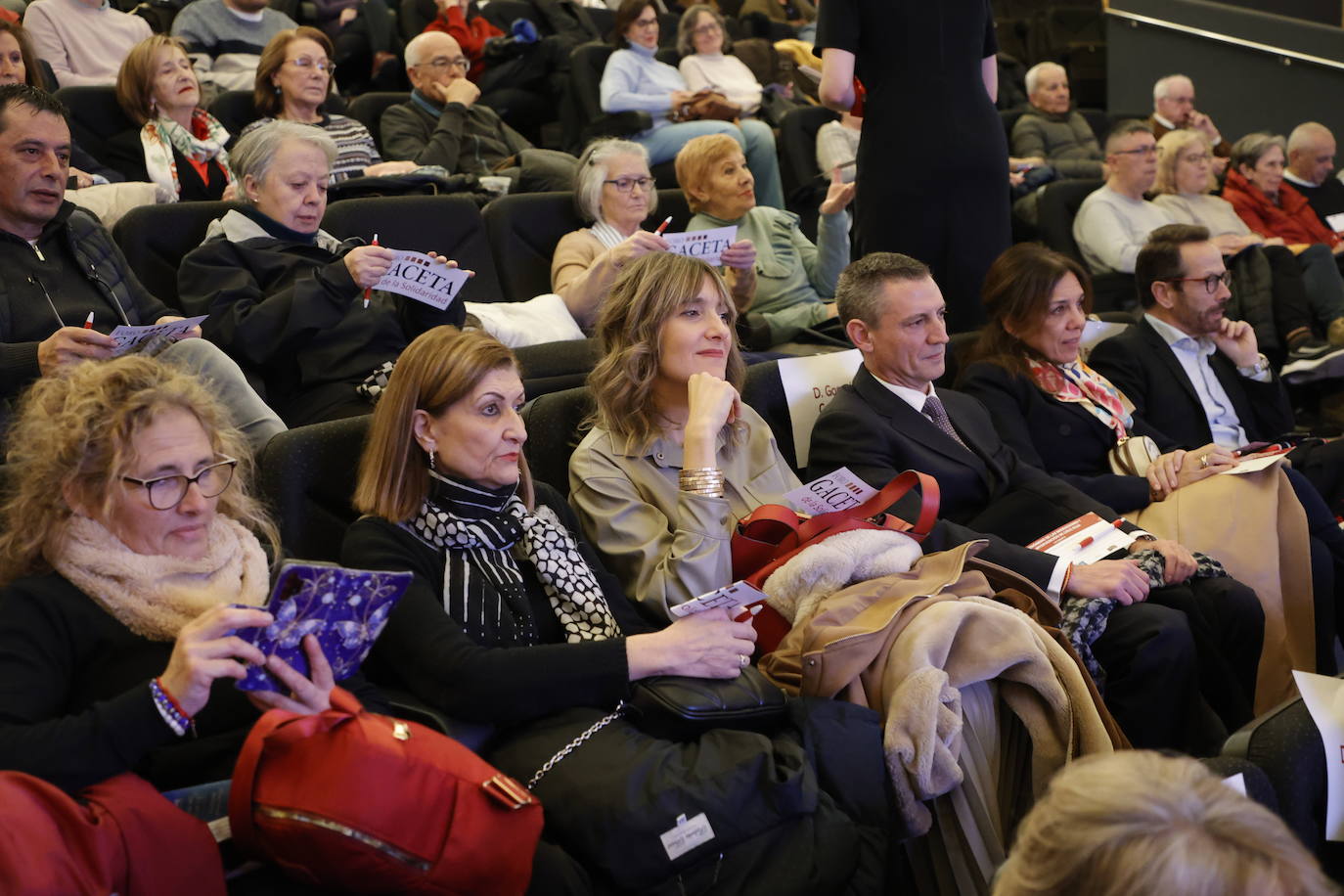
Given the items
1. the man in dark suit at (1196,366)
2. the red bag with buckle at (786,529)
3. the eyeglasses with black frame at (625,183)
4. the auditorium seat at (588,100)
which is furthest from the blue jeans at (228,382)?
the auditorium seat at (588,100)

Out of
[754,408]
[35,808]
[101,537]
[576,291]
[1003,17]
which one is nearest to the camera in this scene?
[35,808]

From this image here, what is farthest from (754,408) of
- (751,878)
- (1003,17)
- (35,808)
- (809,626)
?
(1003,17)

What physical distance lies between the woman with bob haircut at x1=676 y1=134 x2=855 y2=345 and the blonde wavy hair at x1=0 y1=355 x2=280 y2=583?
277 centimetres

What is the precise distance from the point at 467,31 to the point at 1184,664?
4.74m

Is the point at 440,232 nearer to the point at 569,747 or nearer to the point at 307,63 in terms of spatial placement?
the point at 307,63

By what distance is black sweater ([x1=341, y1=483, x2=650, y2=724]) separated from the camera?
1.90 metres

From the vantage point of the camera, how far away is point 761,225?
4605 millimetres

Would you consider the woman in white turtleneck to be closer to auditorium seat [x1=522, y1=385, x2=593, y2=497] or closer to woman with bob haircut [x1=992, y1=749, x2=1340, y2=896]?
auditorium seat [x1=522, y1=385, x2=593, y2=497]

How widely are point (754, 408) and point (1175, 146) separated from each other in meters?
3.81

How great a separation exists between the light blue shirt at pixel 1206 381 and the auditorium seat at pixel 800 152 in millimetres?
2158

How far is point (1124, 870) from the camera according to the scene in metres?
1.00

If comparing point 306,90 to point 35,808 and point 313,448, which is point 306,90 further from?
point 35,808

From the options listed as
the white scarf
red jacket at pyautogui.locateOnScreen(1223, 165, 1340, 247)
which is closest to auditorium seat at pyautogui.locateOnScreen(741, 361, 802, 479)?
the white scarf

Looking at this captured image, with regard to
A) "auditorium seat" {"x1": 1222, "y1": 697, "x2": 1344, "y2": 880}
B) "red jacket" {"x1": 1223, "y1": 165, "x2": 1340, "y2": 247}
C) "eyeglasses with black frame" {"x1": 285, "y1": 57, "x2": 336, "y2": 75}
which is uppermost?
"eyeglasses with black frame" {"x1": 285, "y1": 57, "x2": 336, "y2": 75}
